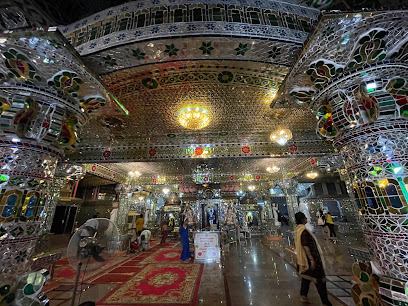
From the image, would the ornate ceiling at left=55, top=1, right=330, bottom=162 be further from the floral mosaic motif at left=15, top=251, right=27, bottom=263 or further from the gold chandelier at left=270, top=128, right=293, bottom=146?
the floral mosaic motif at left=15, top=251, right=27, bottom=263

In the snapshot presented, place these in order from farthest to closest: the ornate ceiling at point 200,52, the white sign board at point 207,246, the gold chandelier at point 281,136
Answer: the white sign board at point 207,246 → the gold chandelier at point 281,136 → the ornate ceiling at point 200,52

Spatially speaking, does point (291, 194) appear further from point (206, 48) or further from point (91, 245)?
point (91, 245)

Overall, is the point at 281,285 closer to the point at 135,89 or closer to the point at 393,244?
the point at 393,244

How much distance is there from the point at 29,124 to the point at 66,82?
0.63 m

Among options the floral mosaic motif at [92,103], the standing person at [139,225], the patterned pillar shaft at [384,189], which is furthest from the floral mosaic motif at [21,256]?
the standing person at [139,225]

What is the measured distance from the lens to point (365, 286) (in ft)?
5.82

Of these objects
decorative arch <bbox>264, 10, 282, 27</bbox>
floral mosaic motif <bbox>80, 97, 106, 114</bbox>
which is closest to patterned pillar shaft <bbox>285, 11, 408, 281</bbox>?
decorative arch <bbox>264, 10, 282, 27</bbox>

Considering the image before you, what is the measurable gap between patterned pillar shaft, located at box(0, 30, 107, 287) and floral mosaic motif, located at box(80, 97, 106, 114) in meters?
0.13

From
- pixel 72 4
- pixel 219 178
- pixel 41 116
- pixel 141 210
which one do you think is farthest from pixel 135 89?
pixel 141 210

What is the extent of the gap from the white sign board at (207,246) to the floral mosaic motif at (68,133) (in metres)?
4.36

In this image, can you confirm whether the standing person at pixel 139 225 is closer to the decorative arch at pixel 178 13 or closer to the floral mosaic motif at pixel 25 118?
the floral mosaic motif at pixel 25 118

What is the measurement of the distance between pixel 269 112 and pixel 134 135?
11.1 feet

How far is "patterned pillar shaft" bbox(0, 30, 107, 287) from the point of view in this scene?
1749 millimetres

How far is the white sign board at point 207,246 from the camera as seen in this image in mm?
5184
